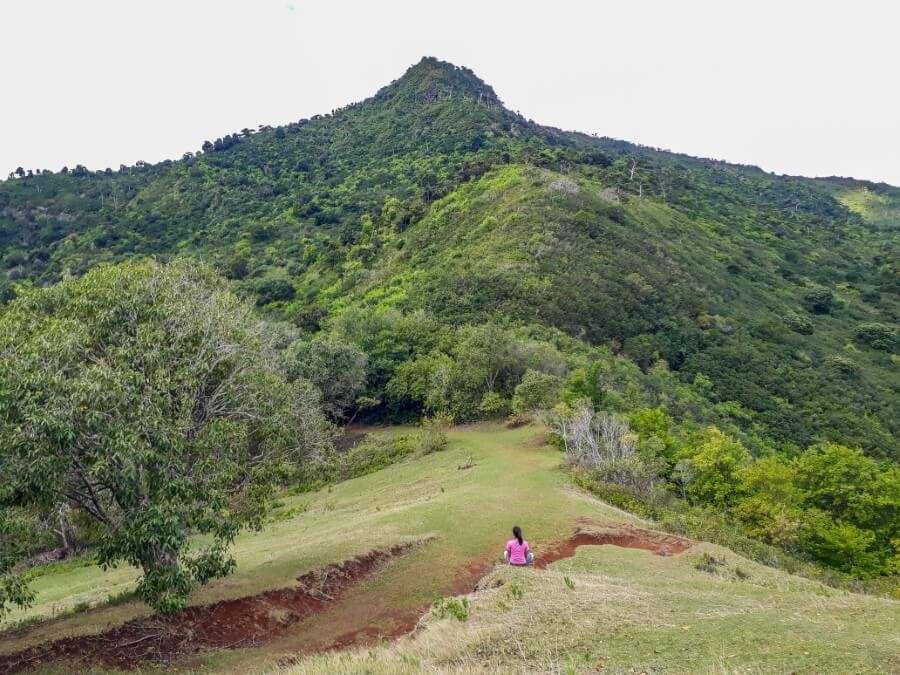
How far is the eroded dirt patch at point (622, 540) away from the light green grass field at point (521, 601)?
57 centimetres

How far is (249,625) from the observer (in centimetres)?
1422

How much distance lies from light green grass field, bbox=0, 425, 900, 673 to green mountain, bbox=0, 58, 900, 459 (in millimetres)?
26443

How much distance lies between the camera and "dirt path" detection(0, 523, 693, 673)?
12484 millimetres

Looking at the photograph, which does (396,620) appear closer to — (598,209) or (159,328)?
(159,328)

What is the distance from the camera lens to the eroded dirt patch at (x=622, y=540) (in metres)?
18.9

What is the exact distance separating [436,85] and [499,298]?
116 metres

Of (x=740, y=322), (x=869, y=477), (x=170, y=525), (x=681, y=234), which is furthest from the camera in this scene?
(x=681, y=234)

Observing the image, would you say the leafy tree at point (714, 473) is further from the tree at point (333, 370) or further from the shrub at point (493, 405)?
the tree at point (333, 370)

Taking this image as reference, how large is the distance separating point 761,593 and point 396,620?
856 cm

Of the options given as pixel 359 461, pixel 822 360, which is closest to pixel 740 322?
pixel 822 360

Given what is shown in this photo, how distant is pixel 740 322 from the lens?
70188 mm

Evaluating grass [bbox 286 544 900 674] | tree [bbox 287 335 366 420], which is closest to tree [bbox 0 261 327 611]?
grass [bbox 286 544 900 674]

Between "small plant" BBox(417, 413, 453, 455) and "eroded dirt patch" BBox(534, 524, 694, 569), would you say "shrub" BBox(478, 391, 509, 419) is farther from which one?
"eroded dirt patch" BBox(534, 524, 694, 569)

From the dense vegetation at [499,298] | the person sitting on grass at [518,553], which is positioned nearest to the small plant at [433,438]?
the dense vegetation at [499,298]
